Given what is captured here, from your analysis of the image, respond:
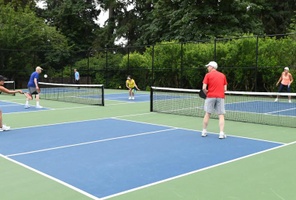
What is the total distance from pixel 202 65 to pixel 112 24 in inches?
763

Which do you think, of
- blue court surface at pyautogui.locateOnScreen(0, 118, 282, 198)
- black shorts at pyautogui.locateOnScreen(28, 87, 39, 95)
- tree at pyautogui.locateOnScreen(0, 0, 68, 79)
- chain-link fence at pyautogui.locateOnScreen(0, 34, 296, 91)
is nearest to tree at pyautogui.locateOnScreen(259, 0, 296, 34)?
chain-link fence at pyautogui.locateOnScreen(0, 34, 296, 91)

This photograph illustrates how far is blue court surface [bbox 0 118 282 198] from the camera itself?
5082 mm

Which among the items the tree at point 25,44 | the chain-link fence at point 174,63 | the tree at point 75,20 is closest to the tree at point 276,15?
the chain-link fence at point 174,63

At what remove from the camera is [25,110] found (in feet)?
43.7

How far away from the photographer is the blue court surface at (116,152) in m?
5.08

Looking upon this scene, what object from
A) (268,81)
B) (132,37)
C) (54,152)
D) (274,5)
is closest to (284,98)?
(268,81)

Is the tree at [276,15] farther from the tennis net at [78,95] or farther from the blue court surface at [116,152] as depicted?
the blue court surface at [116,152]

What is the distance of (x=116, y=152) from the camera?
6598 mm

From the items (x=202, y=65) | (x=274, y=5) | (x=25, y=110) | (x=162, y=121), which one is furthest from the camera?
(x=274, y=5)

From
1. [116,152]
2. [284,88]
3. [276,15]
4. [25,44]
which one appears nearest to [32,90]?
[116,152]

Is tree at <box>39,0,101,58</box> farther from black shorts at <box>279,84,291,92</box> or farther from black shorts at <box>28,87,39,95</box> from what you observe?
black shorts at <box>279,84,291,92</box>

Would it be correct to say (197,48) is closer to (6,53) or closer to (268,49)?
(268,49)

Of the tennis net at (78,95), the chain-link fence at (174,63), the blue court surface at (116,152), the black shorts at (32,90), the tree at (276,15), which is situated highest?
the tree at (276,15)

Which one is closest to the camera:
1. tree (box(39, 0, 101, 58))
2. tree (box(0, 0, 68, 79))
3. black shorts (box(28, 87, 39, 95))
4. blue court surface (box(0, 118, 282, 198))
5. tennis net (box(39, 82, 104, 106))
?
blue court surface (box(0, 118, 282, 198))
